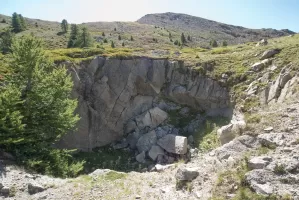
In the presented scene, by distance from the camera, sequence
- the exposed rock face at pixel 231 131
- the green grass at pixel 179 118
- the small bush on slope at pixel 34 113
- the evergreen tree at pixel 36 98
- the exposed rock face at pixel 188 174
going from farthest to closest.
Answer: the green grass at pixel 179 118 < the evergreen tree at pixel 36 98 < the small bush on slope at pixel 34 113 < the exposed rock face at pixel 231 131 < the exposed rock face at pixel 188 174

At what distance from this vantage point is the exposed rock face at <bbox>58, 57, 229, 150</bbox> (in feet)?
108

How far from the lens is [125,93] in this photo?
3516 centimetres

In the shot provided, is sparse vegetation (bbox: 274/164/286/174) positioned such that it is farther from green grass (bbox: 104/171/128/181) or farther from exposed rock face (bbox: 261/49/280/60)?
exposed rock face (bbox: 261/49/280/60)

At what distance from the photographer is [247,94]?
2770cm

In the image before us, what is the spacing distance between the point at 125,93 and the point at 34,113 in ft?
51.1

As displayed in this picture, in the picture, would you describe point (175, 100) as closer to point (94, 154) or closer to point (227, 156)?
point (94, 154)

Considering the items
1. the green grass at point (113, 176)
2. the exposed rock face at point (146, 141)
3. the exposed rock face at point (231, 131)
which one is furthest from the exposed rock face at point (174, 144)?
the green grass at point (113, 176)

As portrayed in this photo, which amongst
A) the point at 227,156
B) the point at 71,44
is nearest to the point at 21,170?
the point at 227,156

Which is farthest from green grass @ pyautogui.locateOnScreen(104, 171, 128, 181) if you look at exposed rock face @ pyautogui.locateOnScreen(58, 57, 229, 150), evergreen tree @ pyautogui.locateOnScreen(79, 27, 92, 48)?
evergreen tree @ pyautogui.locateOnScreen(79, 27, 92, 48)

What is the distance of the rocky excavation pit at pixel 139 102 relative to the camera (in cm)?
3169

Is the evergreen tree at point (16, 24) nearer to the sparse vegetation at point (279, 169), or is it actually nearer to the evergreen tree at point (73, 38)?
the evergreen tree at point (73, 38)

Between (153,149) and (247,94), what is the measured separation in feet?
37.1

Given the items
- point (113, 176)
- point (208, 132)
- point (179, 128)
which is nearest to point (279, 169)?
point (113, 176)

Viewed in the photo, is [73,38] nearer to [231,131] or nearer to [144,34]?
[231,131]
